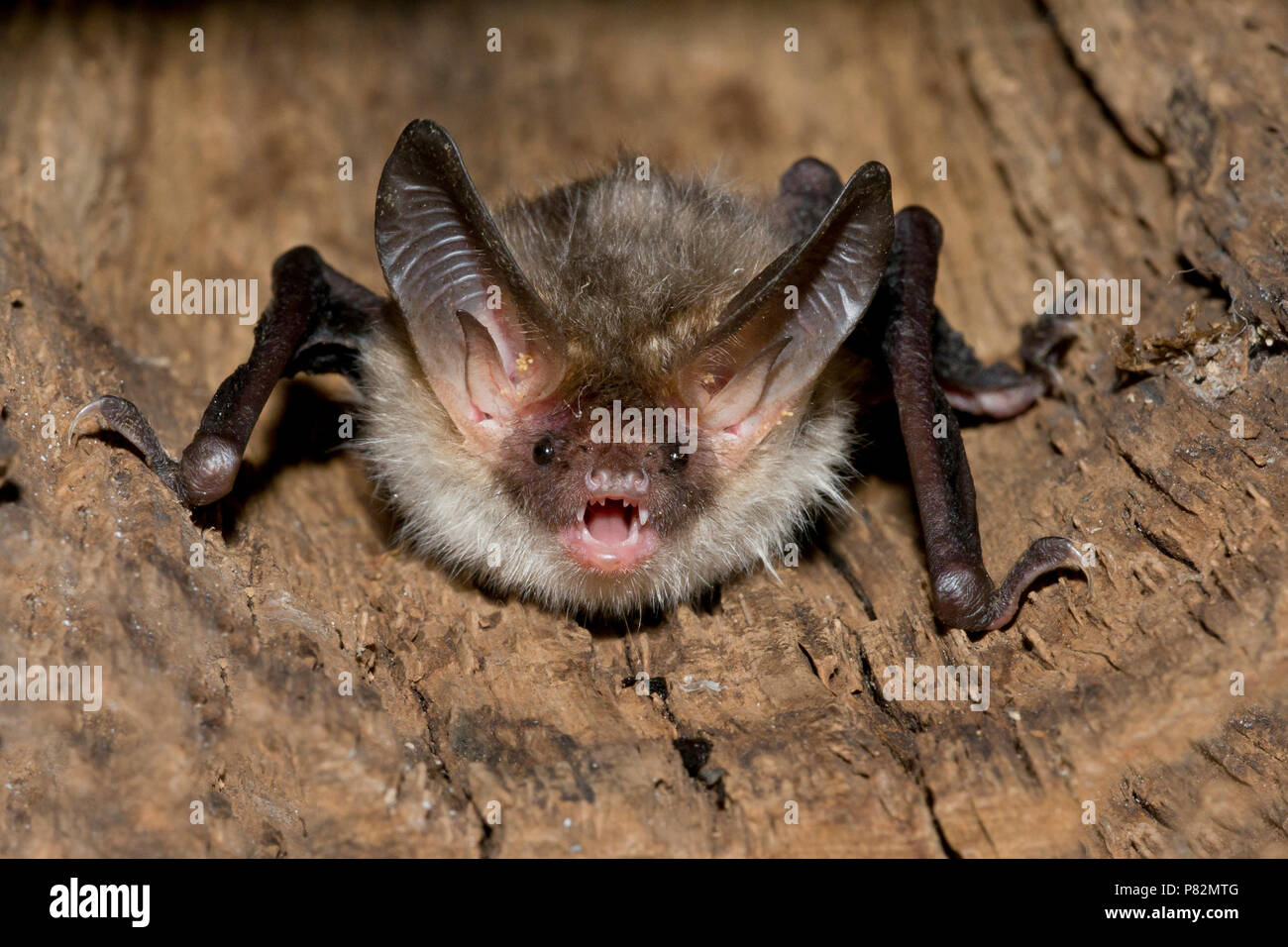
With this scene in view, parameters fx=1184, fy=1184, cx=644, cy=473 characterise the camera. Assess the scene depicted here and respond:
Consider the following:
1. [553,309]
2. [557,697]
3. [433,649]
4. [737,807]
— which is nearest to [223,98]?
[553,309]

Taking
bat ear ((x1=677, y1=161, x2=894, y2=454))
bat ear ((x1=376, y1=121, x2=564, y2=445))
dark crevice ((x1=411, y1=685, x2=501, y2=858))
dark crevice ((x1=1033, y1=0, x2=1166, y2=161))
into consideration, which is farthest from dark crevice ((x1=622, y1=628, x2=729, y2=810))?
dark crevice ((x1=1033, y1=0, x2=1166, y2=161))

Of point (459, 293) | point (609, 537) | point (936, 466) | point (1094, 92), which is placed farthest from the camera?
point (1094, 92)

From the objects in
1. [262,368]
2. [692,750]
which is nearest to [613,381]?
[692,750]

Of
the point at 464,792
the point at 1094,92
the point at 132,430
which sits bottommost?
the point at 464,792

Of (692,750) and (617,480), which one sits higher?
(617,480)

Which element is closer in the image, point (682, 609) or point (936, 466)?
point (936, 466)

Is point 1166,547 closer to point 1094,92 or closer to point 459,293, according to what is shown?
point 459,293

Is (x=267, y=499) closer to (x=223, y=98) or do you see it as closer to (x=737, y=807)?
(x=737, y=807)

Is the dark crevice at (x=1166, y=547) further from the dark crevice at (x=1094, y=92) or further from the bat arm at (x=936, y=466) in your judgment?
the dark crevice at (x=1094, y=92)
